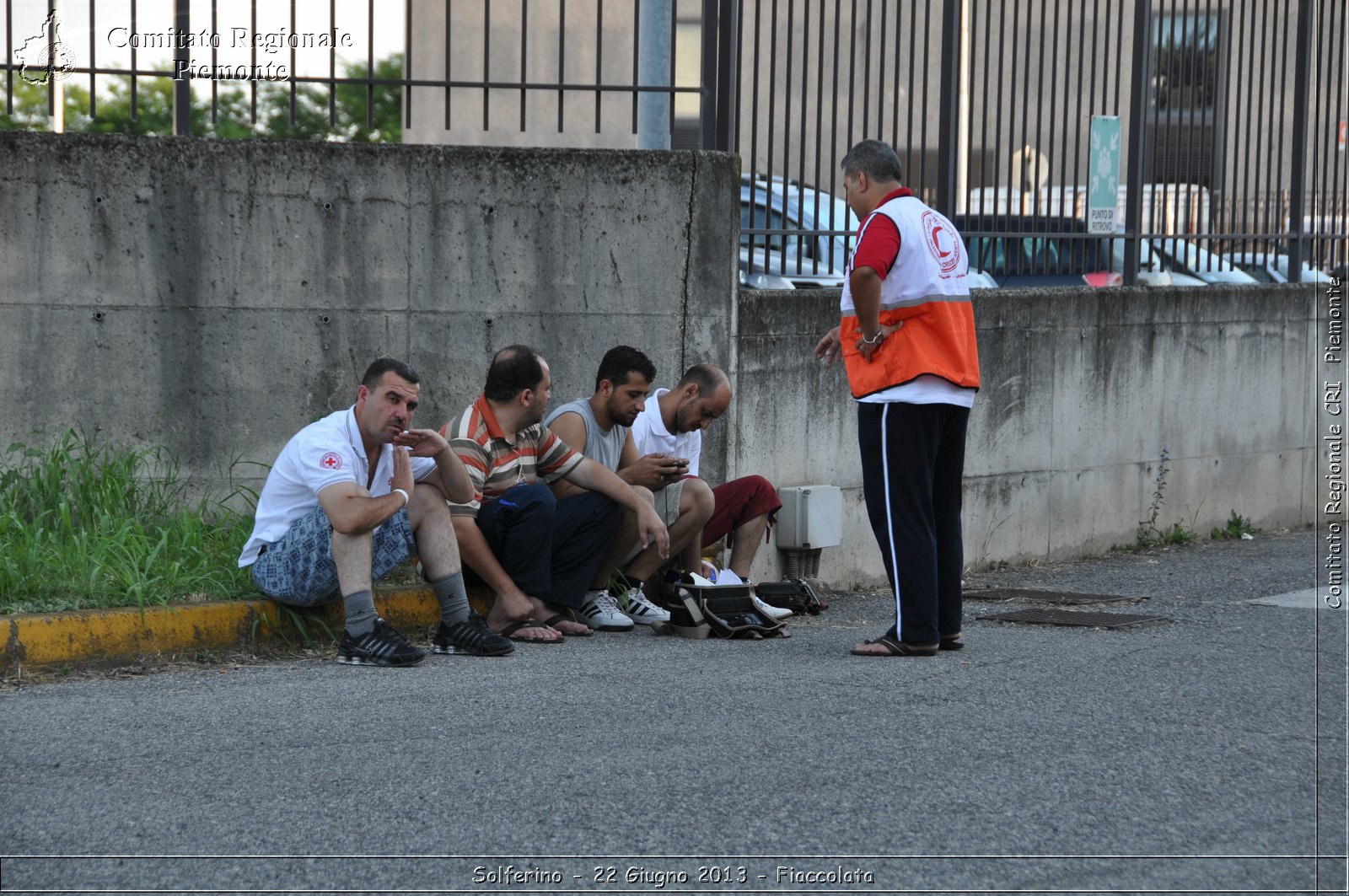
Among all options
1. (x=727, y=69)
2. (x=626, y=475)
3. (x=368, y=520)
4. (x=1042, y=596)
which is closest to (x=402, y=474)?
(x=368, y=520)

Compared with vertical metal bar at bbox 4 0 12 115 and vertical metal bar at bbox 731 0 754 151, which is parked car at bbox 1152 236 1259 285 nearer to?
vertical metal bar at bbox 731 0 754 151

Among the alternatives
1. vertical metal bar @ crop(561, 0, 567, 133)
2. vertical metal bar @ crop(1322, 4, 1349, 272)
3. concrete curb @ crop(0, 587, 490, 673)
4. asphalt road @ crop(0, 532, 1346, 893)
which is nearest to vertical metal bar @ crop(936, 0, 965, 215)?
vertical metal bar @ crop(561, 0, 567, 133)

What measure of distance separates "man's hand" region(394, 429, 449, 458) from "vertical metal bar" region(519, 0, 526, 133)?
235 centimetres

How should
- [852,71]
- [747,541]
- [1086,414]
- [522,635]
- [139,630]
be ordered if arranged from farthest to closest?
[1086,414]
[852,71]
[747,541]
[522,635]
[139,630]

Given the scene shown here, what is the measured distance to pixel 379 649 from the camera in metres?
5.67

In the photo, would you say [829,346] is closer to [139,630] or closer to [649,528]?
[649,528]

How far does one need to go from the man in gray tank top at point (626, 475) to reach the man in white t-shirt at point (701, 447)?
0.29 feet

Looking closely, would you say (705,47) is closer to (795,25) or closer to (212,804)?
(795,25)

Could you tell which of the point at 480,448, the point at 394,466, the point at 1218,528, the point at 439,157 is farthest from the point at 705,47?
the point at 1218,528

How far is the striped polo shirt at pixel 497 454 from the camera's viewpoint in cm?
646

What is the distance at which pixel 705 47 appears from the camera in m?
8.12

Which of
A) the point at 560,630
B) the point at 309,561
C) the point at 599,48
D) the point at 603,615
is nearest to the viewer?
the point at 309,561

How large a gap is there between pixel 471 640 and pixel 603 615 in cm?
88

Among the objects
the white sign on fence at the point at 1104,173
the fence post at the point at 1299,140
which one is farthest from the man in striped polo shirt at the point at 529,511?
the fence post at the point at 1299,140
